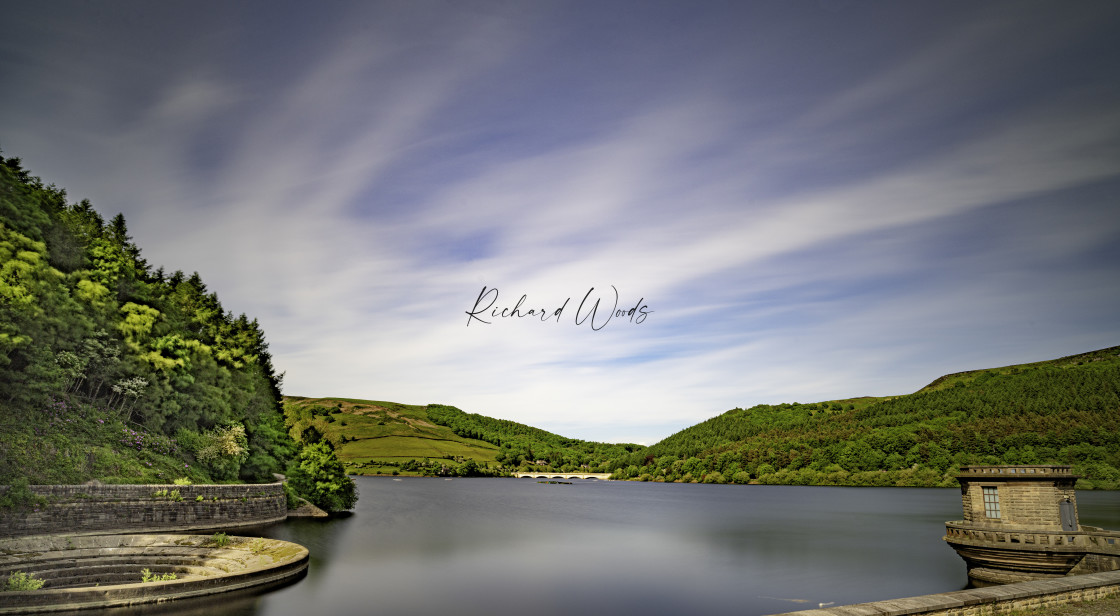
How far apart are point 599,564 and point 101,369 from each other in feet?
173

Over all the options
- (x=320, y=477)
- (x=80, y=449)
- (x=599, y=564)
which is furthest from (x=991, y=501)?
(x=320, y=477)

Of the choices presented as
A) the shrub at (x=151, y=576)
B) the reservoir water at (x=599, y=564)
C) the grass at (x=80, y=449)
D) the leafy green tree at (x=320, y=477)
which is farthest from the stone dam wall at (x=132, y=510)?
the leafy green tree at (x=320, y=477)

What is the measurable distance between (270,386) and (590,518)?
59200 mm

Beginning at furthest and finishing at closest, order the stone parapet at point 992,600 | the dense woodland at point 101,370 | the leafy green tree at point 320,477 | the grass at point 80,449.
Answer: the leafy green tree at point 320,477 → the dense woodland at point 101,370 → the grass at point 80,449 → the stone parapet at point 992,600

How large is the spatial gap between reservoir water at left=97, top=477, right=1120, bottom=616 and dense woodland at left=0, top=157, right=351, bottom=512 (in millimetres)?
13472

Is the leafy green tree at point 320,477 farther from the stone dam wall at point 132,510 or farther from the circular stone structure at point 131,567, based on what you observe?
the circular stone structure at point 131,567

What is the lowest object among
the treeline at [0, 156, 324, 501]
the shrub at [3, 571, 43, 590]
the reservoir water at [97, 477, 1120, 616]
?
the reservoir water at [97, 477, 1120, 616]

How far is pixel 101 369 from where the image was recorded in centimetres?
5734

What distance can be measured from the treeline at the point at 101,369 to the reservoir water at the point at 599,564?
13817mm

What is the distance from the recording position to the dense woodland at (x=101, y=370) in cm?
4700

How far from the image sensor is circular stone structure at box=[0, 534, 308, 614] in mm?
25594

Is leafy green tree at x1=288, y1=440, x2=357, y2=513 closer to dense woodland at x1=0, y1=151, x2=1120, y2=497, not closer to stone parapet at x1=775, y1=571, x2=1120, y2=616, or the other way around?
dense woodland at x1=0, y1=151, x2=1120, y2=497

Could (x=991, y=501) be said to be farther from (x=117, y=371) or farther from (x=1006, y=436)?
(x=1006, y=436)

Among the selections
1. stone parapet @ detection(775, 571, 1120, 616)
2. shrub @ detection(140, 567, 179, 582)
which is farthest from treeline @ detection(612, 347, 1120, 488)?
shrub @ detection(140, 567, 179, 582)
